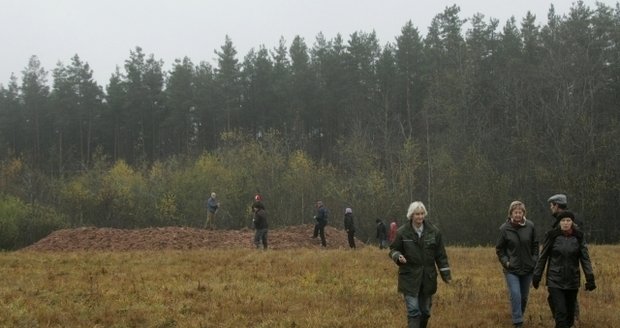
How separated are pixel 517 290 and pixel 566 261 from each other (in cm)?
96

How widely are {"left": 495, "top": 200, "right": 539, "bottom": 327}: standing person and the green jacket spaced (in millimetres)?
1151

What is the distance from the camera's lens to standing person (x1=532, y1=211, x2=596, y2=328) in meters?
7.43

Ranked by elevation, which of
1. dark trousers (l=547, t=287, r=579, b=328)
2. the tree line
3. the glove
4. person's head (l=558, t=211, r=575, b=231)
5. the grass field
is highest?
the tree line

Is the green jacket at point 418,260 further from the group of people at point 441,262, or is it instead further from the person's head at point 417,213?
the person's head at point 417,213

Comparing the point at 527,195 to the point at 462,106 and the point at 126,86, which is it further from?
the point at 126,86

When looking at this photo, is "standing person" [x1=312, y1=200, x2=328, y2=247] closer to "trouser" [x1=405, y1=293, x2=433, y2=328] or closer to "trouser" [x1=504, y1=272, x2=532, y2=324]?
"trouser" [x1=504, y1=272, x2=532, y2=324]

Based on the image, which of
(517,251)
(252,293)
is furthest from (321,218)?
(517,251)

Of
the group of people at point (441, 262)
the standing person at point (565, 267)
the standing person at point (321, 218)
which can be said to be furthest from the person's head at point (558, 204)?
the standing person at point (321, 218)

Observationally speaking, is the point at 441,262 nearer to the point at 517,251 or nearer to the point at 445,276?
the point at 445,276

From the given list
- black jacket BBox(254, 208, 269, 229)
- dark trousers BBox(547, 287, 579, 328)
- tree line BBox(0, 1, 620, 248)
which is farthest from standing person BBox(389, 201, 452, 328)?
tree line BBox(0, 1, 620, 248)

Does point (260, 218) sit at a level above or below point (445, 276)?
above

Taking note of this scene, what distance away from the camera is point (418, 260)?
7332mm

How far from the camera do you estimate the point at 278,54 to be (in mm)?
58906

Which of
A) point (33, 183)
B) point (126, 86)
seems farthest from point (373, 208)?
point (126, 86)
